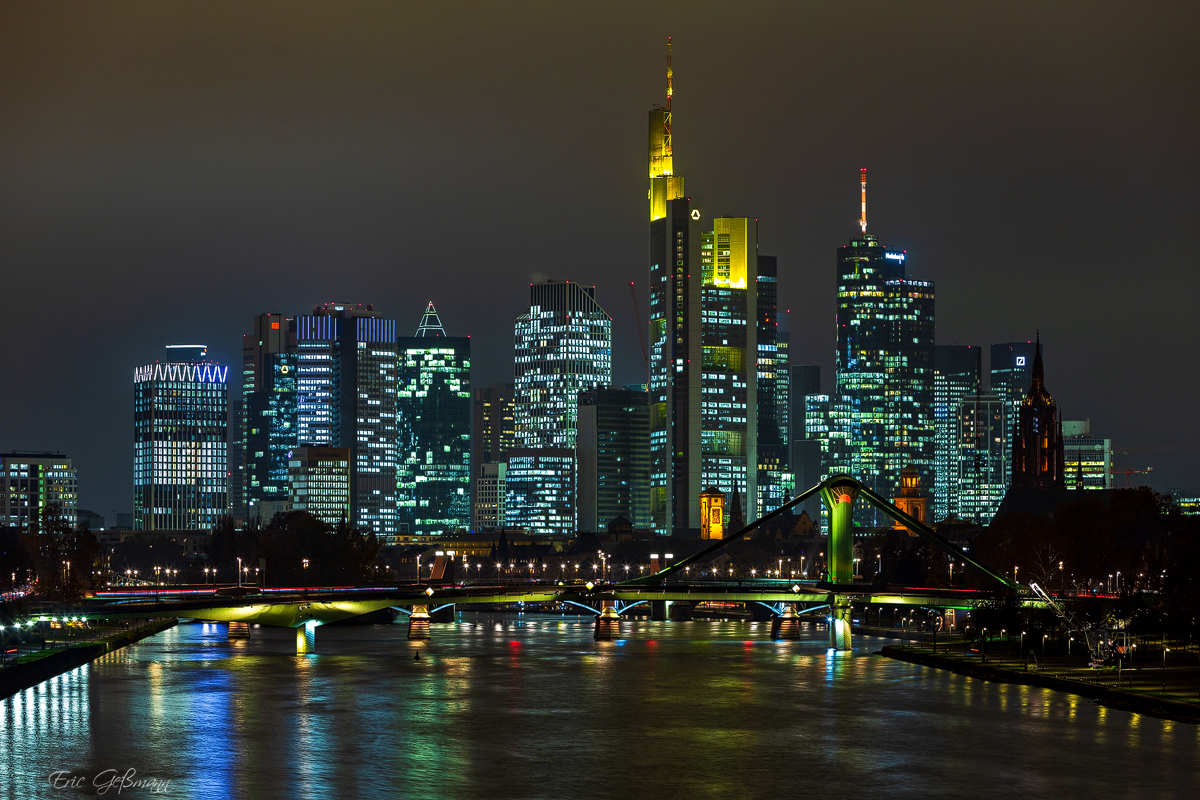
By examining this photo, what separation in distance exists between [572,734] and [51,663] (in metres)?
46.4

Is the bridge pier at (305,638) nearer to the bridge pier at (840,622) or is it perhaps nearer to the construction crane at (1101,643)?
the bridge pier at (840,622)

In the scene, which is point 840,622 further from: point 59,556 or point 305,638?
point 59,556

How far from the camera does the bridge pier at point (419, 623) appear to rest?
160m

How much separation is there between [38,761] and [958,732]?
42.3 meters

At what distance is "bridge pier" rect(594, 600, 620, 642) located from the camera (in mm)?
164625

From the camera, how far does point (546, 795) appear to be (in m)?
62.9

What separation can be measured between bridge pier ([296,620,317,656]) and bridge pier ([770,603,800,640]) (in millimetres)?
49266

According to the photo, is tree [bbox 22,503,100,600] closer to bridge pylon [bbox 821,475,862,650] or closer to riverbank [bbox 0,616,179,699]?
riverbank [bbox 0,616,179,699]

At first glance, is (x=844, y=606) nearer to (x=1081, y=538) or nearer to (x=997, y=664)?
(x=1081, y=538)

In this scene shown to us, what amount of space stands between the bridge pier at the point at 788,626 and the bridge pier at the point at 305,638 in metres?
→ 49.3

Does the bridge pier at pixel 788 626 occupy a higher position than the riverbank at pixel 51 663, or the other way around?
the riverbank at pixel 51 663

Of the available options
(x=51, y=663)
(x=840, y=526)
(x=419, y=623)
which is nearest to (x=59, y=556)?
(x=419, y=623)

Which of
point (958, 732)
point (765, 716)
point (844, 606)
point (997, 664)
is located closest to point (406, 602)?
point (844, 606)

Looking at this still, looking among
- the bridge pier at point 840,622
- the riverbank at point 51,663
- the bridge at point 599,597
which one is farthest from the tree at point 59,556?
the bridge pier at point 840,622
